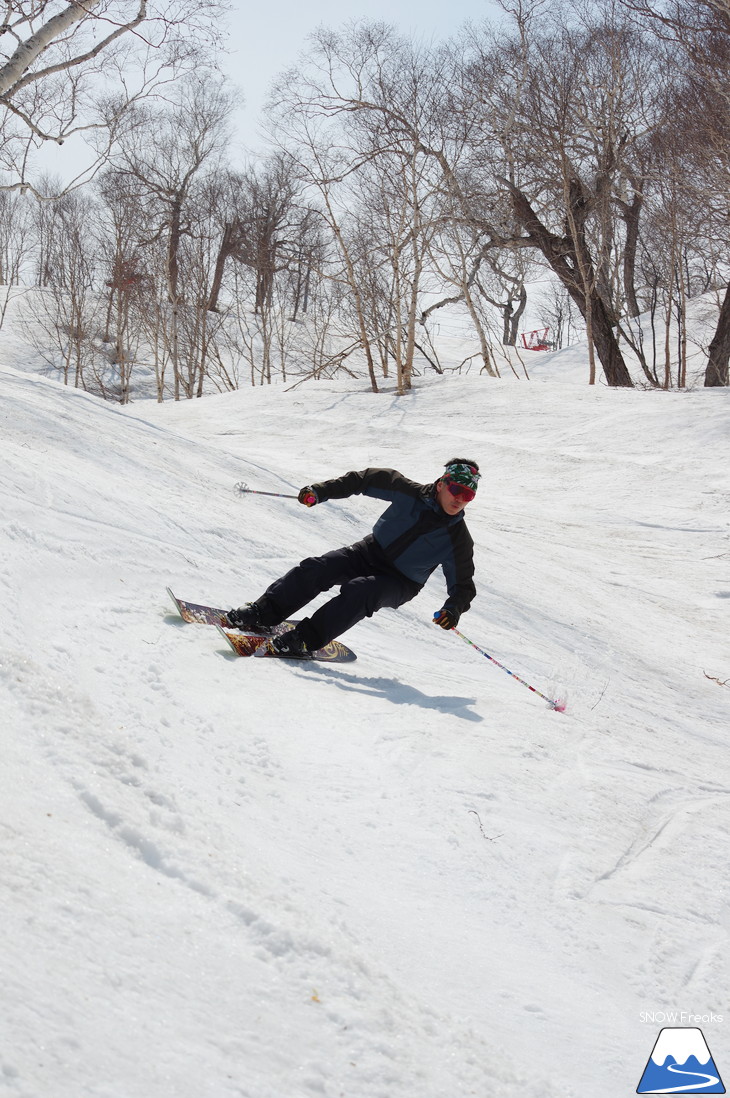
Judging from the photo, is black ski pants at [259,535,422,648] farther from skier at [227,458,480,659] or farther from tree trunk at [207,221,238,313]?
tree trunk at [207,221,238,313]

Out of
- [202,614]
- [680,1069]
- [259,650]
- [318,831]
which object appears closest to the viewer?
[680,1069]

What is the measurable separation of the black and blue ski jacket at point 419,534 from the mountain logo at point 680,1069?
9.31ft

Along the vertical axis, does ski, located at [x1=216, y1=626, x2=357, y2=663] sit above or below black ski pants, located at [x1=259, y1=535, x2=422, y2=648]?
below

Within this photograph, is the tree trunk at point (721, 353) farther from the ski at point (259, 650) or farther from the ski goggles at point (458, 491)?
the ski at point (259, 650)

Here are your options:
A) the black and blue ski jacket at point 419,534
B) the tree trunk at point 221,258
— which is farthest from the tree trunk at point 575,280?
the tree trunk at point 221,258

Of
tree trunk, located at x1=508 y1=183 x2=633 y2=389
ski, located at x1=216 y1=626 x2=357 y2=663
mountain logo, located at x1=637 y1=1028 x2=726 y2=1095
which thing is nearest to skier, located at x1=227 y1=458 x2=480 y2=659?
ski, located at x1=216 y1=626 x2=357 y2=663

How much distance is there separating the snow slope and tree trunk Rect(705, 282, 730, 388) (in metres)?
11.2

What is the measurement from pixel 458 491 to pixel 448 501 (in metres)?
0.10

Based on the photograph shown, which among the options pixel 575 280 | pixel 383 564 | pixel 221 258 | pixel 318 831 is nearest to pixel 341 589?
pixel 383 564

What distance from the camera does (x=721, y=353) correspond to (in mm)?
16438

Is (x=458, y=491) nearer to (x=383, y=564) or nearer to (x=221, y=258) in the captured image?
(x=383, y=564)

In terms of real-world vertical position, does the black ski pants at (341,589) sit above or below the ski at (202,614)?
above

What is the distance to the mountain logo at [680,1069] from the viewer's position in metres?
2.05

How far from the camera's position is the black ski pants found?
15.2 ft
